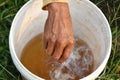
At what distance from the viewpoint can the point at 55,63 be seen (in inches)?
64.7

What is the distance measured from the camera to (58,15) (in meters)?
1.26

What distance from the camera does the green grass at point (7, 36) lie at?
164 centimetres

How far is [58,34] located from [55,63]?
1.44 feet

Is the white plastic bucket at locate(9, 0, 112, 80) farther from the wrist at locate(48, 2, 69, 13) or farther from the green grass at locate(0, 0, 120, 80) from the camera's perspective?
the wrist at locate(48, 2, 69, 13)

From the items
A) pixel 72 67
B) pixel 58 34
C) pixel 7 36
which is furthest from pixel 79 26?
pixel 58 34

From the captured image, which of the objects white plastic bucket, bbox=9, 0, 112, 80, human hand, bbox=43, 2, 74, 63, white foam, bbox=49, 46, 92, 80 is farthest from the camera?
white foam, bbox=49, 46, 92, 80

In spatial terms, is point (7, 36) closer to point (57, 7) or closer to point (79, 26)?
point (79, 26)

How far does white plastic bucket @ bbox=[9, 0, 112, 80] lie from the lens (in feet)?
4.85

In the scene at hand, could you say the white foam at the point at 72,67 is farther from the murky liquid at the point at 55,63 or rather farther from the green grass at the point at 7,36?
the green grass at the point at 7,36

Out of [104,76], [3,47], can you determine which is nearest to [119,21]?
[104,76]

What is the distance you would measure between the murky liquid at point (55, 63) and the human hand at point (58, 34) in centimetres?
33

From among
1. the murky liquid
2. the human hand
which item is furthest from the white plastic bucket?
the human hand

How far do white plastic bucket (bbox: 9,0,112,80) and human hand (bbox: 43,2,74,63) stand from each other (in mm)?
217

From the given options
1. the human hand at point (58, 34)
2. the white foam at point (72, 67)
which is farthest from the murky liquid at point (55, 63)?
the human hand at point (58, 34)
